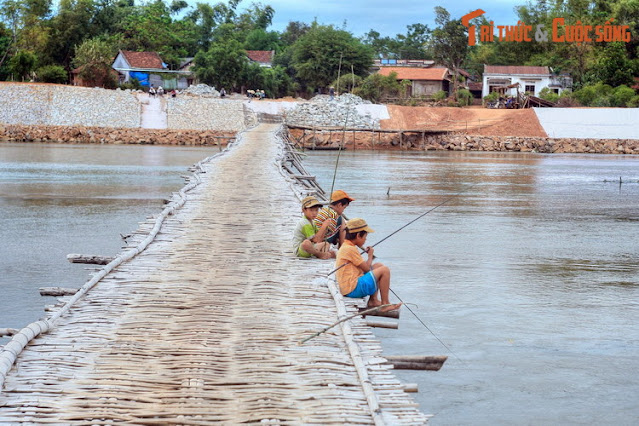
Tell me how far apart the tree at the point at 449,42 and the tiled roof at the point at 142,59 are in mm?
17232

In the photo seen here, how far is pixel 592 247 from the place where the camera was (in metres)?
12.4

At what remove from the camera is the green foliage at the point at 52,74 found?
44938 mm

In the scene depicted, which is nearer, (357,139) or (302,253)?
(302,253)

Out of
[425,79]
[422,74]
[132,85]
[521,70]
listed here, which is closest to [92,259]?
[132,85]

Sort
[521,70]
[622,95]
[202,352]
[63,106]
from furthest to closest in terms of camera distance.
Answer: [521,70], [622,95], [63,106], [202,352]

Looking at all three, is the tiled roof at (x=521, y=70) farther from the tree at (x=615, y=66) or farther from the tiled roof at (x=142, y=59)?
the tiled roof at (x=142, y=59)

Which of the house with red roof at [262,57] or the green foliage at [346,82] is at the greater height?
the house with red roof at [262,57]

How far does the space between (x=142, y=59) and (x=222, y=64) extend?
18.7 feet

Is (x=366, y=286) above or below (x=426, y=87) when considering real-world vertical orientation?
below

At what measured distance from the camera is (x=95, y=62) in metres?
43.6

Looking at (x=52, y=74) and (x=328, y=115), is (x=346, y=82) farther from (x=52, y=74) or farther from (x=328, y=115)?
(x=52, y=74)

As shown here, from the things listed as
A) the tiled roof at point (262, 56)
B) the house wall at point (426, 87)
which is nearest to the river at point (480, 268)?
the house wall at point (426, 87)

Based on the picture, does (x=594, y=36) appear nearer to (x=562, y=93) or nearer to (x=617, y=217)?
(x=562, y=93)

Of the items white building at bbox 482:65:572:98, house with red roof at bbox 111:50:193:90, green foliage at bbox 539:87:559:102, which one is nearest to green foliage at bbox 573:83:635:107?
green foliage at bbox 539:87:559:102
